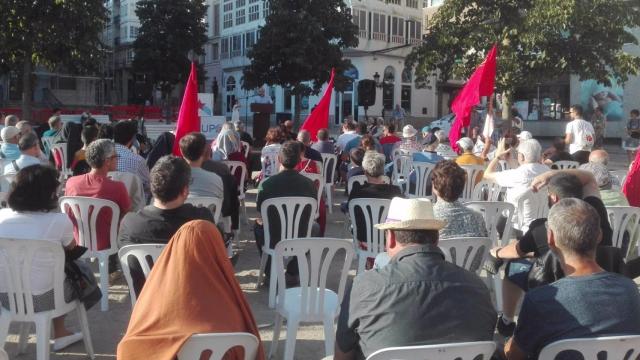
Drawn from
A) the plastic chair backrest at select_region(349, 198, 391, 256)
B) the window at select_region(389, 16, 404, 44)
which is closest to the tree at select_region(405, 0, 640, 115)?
the plastic chair backrest at select_region(349, 198, 391, 256)

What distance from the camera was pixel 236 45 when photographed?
165ft

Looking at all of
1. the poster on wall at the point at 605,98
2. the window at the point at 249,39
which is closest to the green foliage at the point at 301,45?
the poster on wall at the point at 605,98

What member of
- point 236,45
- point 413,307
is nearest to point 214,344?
point 413,307

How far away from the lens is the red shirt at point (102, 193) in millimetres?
5141

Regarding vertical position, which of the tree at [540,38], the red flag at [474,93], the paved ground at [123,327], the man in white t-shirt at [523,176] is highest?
the tree at [540,38]

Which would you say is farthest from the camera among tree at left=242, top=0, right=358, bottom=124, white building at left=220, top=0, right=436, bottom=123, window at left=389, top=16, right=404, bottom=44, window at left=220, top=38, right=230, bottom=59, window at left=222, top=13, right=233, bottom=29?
window at left=220, top=38, right=230, bottom=59

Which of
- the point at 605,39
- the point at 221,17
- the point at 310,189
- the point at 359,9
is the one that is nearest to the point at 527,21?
the point at 605,39

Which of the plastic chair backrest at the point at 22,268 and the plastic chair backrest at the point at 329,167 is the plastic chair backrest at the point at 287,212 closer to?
the plastic chair backrest at the point at 22,268

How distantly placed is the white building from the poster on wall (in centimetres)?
1166

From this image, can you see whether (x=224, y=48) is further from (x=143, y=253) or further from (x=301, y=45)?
(x=143, y=253)

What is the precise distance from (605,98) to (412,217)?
29.8m

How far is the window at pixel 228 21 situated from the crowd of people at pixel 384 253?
44854 millimetres

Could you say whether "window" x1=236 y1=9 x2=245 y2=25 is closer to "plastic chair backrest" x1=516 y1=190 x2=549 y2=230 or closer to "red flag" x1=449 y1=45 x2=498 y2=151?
"red flag" x1=449 y1=45 x2=498 y2=151

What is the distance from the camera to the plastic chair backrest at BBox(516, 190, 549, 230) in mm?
5496
